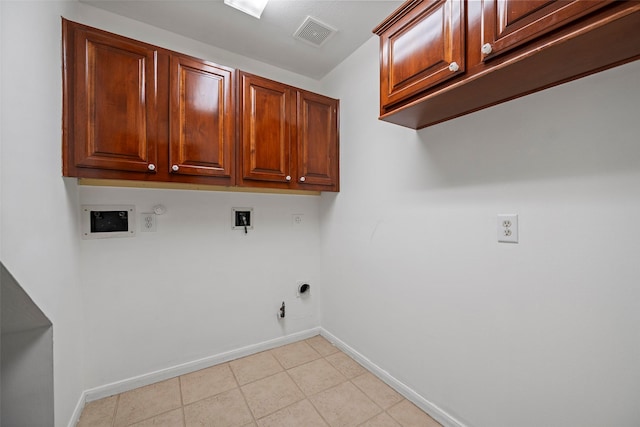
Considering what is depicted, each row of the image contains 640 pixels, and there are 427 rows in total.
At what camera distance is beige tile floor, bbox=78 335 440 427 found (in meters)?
1.45

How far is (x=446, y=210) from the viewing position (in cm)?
142

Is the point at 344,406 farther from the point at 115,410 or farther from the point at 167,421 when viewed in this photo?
the point at 115,410

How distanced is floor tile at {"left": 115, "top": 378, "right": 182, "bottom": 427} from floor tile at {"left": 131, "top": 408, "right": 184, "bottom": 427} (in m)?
0.04

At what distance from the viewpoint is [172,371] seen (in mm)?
1827

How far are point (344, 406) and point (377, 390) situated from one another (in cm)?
27

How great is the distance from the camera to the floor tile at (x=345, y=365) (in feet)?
6.19

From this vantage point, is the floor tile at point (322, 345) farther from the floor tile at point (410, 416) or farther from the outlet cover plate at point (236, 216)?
the outlet cover plate at point (236, 216)

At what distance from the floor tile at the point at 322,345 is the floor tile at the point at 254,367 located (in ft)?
1.24

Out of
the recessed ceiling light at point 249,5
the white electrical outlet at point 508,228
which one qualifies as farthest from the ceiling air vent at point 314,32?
the white electrical outlet at point 508,228

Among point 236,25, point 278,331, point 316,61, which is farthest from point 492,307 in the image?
point 236,25

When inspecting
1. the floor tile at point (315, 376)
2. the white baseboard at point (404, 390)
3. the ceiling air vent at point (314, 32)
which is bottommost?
the floor tile at point (315, 376)

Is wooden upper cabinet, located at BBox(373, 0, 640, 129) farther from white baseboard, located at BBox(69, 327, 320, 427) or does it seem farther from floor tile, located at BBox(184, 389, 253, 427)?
white baseboard, located at BBox(69, 327, 320, 427)

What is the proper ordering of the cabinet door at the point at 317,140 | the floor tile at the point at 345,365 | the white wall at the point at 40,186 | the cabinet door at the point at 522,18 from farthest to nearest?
the cabinet door at the point at 317,140
the floor tile at the point at 345,365
the white wall at the point at 40,186
the cabinet door at the point at 522,18

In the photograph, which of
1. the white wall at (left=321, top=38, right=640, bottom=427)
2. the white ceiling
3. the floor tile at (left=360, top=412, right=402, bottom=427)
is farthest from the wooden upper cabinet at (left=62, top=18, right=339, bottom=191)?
the floor tile at (left=360, top=412, right=402, bottom=427)
